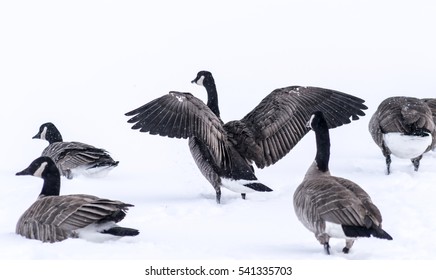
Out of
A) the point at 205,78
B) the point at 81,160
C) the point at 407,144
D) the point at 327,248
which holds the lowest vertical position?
the point at 327,248

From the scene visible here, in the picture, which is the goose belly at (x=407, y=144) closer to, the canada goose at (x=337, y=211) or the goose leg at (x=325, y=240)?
the canada goose at (x=337, y=211)

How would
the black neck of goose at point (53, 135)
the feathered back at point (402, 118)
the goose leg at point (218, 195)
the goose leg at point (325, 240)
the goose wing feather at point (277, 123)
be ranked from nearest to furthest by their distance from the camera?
1. the goose leg at point (325, 240)
2. the goose leg at point (218, 195)
3. the goose wing feather at point (277, 123)
4. the feathered back at point (402, 118)
5. the black neck of goose at point (53, 135)

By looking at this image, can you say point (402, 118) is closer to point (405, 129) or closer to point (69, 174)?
point (405, 129)

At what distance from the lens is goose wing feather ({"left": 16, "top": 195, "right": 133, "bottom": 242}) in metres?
7.77

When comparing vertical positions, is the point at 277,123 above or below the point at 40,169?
above

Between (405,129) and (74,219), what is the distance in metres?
5.33

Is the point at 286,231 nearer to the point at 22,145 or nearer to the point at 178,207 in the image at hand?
the point at 178,207

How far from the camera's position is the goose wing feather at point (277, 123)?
35.4 ft

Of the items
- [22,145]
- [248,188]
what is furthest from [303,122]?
[22,145]

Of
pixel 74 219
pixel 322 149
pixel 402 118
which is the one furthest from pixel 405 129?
pixel 74 219

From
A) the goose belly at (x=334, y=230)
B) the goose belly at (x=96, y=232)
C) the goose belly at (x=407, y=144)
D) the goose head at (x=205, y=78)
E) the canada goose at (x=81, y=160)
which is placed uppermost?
the goose head at (x=205, y=78)

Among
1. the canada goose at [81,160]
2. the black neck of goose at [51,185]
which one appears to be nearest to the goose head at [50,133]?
the canada goose at [81,160]

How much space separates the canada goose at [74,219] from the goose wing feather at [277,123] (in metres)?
3.06

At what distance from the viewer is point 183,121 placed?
10164 millimetres
